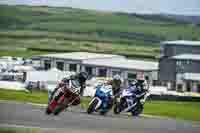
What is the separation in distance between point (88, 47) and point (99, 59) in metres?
0.38

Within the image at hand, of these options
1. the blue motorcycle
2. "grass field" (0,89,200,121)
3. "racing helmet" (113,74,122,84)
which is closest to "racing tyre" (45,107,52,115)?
"grass field" (0,89,200,121)

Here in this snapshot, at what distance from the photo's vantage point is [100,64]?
8.37 m

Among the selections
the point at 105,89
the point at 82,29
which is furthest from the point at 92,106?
the point at 82,29

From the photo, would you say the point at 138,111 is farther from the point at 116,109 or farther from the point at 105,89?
the point at 105,89

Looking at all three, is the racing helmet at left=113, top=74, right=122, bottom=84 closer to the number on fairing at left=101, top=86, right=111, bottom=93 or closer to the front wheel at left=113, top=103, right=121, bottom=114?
the number on fairing at left=101, top=86, right=111, bottom=93

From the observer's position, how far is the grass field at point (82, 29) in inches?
342

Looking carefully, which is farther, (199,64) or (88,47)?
(88,47)

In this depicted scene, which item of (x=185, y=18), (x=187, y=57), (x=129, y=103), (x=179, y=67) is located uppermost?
(x=185, y=18)

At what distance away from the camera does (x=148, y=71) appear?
831cm

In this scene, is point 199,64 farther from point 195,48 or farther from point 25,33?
point 25,33

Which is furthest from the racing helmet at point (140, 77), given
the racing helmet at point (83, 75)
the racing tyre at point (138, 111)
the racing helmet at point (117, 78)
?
the racing helmet at point (83, 75)

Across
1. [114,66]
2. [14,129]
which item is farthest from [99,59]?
[14,129]

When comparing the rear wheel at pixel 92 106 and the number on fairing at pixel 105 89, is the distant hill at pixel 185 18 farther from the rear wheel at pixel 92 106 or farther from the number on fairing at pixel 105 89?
the rear wheel at pixel 92 106

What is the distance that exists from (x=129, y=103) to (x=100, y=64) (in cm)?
74
